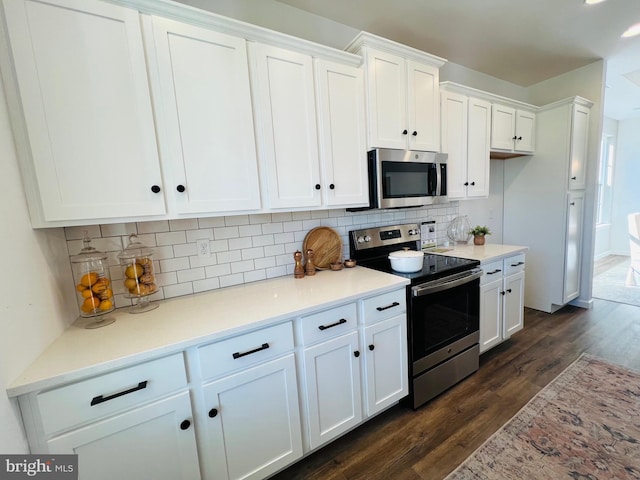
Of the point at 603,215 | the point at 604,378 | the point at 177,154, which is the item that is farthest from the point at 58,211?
the point at 603,215

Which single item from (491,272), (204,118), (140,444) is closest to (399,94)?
(204,118)

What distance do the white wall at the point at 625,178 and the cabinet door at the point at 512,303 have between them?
5389 mm

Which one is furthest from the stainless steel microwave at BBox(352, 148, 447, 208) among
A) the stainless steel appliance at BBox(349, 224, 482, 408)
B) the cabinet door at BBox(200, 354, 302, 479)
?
the cabinet door at BBox(200, 354, 302, 479)

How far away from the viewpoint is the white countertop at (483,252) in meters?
2.18

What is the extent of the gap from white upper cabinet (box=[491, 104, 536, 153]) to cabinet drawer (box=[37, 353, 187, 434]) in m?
3.20

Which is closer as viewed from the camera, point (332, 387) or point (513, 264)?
point (332, 387)

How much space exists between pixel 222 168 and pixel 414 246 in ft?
5.95

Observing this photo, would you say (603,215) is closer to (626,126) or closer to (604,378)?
(626,126)

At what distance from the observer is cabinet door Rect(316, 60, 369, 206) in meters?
1.63

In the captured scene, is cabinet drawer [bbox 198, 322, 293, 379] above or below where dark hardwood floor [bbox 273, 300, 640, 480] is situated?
above

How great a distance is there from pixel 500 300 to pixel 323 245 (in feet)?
5.52

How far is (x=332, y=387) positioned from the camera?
144 cm

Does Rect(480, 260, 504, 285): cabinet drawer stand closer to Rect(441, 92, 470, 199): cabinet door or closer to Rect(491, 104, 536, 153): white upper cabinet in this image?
Rect(441, 92, 470, 199): cabinet door

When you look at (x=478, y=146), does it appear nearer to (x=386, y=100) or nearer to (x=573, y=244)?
(x=386, y=100)
